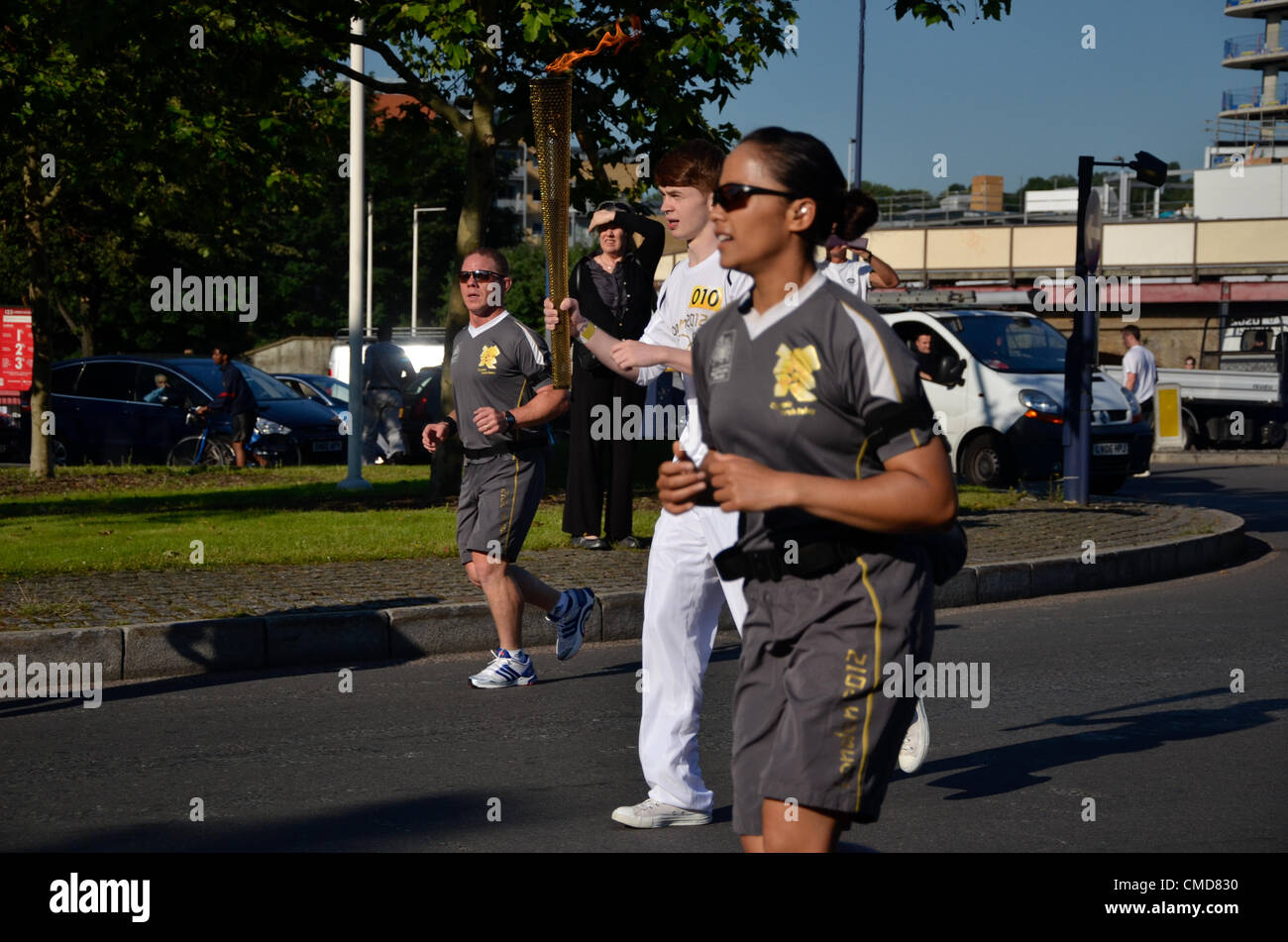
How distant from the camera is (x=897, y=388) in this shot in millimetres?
2936

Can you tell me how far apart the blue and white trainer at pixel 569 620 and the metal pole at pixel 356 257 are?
938 centimetres

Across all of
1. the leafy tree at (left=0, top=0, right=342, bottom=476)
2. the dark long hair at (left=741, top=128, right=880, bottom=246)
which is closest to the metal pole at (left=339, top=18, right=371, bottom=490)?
the leafy tree at (left=0, top=0, right=342, bottom=476)

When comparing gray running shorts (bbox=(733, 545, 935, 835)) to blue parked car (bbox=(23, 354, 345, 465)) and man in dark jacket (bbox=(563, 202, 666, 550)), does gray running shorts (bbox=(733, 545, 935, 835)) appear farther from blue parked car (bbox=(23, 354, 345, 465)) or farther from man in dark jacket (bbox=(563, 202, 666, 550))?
blue parked car (bbox=(23, 354, 345, 465))

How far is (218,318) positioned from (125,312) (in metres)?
3.57

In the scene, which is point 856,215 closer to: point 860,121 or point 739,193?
point 739,193

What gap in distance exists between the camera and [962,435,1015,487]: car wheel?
17.8 m

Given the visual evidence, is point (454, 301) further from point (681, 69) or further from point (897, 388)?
point (897, 388)

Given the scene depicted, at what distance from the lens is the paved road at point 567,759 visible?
504cm

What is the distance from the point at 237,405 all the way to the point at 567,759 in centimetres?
1602

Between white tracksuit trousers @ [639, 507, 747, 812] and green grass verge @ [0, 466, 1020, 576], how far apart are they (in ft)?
21.5

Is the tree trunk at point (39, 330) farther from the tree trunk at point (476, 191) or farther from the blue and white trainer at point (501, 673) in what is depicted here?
the blue and white trainer at point (501, 673)

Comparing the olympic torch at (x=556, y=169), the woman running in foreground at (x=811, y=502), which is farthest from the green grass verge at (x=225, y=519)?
the woman running in foreground at (x=811, y=502)

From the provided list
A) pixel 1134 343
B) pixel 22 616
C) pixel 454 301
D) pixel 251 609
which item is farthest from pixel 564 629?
pixel 1134 343

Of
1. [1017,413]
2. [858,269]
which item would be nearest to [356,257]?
[1017,413]
